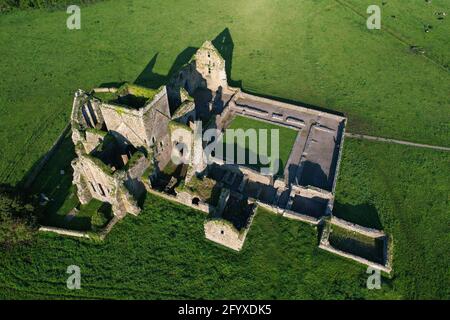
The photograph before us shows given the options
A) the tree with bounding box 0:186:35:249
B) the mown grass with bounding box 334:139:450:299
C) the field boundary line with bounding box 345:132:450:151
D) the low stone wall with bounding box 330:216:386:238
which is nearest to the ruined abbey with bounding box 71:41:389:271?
the low stone wall with bounding box 330:216:386:238

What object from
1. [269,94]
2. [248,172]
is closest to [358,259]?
[248,172]

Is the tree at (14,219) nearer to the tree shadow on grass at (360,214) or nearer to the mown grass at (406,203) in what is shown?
the tree shadow on grass at (360,214)

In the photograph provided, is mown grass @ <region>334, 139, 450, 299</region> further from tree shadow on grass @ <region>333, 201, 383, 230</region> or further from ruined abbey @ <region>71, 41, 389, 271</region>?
ruined abbey @ <region>71, 41, 389, 271</region>

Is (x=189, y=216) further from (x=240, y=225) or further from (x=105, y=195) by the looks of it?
(x=105, y=195)

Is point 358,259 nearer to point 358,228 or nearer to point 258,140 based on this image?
point 358,228

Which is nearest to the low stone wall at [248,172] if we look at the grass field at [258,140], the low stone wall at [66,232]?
the grass field at [258,140]

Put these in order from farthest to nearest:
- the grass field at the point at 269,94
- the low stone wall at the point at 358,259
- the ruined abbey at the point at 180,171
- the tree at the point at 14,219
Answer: the ruined abbey at the point at 180,171 < the low stone wall at the point at 358,259 < the grass field at the point at 269,94 < the tree at the point at 14,219
